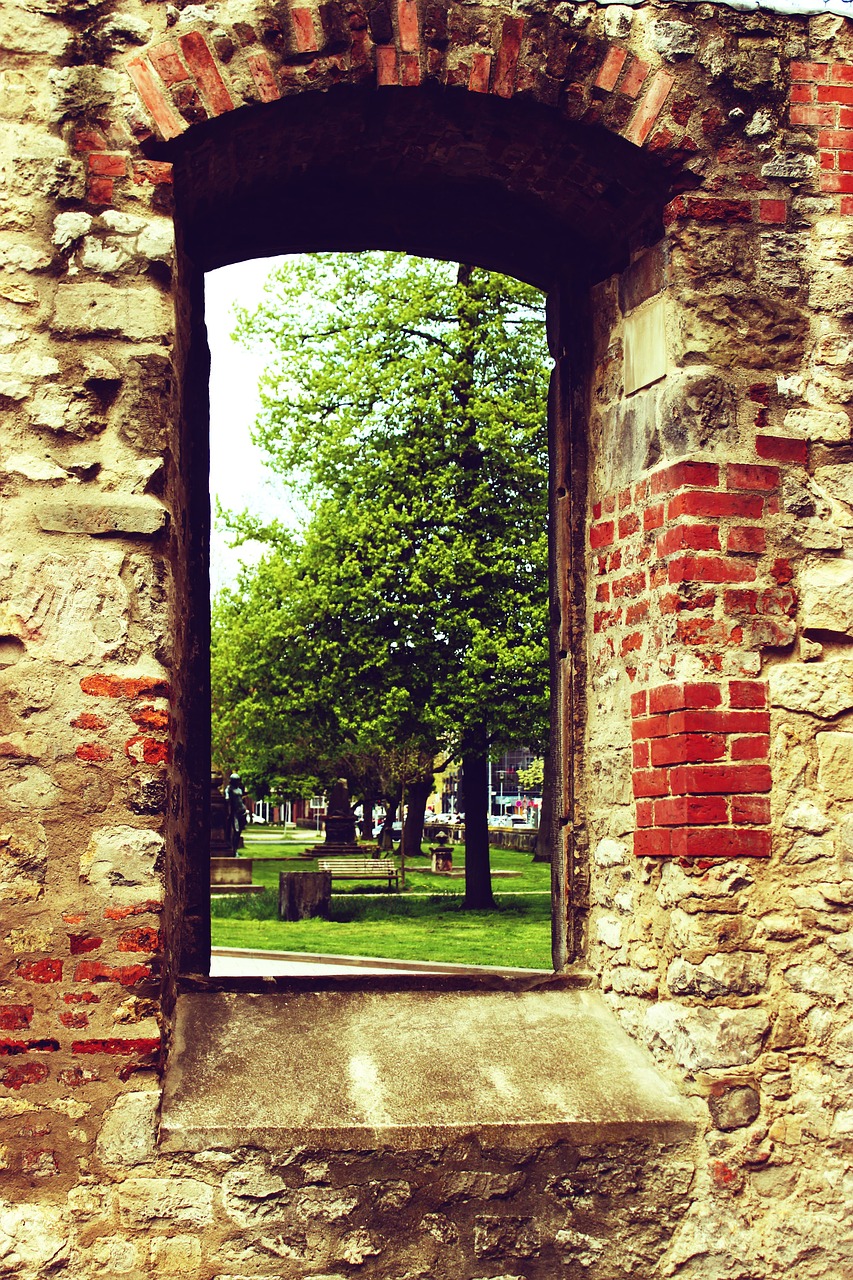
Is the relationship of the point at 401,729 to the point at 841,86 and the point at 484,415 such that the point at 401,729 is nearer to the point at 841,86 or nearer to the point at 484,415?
the point at 484,415

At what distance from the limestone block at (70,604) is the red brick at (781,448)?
1936 mm

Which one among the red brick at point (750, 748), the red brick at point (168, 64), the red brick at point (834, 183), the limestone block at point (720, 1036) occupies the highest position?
the red brick at point (168, 64)

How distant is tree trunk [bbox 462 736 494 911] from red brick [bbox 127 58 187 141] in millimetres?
12626

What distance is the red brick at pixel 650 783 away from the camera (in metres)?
3.70

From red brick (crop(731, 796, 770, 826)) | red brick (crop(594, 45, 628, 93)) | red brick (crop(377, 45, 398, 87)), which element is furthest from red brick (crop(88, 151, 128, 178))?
red brick (crop(731, 796, 770, 826))

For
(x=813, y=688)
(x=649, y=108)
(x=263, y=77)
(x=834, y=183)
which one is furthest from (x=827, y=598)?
(x=263, y=77)

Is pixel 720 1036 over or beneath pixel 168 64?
beneath

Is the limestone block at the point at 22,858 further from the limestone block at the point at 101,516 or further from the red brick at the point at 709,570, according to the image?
the red brick at the point at 709,570

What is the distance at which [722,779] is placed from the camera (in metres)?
3.60

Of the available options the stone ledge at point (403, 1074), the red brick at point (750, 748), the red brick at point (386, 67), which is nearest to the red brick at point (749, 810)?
the red brick at point (750, 748)

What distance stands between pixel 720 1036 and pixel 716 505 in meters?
1.54

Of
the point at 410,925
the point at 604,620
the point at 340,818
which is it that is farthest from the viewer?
the point at 340,818

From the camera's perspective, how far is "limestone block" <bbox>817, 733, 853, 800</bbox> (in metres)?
3.66

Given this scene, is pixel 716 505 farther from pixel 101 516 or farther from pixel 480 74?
pixel 101 516
